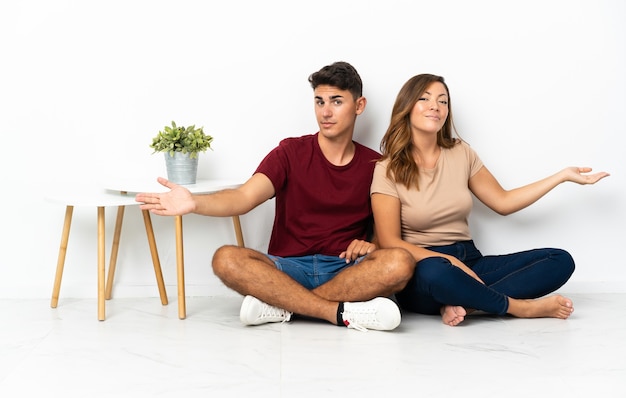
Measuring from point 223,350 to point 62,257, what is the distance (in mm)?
885

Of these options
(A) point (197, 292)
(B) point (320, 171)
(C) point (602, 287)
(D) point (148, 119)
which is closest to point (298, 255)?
(B) point (320, 171)

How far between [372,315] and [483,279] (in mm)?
519

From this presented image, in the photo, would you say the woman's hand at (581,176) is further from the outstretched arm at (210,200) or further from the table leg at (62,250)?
the table leg at (62,250)

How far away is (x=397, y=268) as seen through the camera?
2.54m

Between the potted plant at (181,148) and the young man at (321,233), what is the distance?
22 centimetres

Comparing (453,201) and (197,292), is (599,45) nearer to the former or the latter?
(453,201)

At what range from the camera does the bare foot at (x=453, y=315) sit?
8.49 feet

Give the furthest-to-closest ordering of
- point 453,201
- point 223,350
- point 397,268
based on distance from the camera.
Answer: point 453,201
point 397,268
point 223,350

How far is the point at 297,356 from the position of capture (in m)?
2.26

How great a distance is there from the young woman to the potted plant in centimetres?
66

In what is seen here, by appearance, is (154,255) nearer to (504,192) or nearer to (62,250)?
(62,250)

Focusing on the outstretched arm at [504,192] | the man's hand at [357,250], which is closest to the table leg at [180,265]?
the man's hand at [357,250]

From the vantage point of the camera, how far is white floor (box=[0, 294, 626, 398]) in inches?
78.9

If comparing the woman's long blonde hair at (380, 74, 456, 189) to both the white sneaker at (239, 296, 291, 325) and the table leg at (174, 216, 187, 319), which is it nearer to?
the white sneaker at (239, 296, 291, 325)
